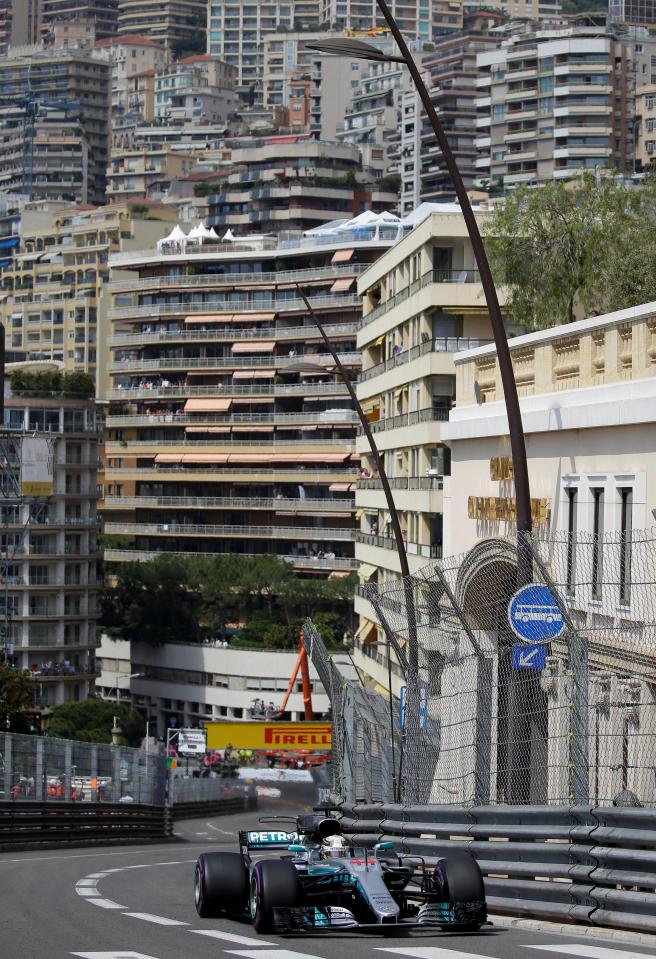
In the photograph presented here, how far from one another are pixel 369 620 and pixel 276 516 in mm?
52126

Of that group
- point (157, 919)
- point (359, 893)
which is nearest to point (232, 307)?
point (157, 919)

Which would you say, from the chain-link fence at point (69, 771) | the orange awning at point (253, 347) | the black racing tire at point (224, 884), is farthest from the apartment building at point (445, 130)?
the black racing tire at point (224, 884)

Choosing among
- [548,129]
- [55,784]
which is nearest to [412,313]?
[55,784]

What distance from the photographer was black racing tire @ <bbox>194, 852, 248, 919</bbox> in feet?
45.1

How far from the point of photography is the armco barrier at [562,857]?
39.4 feet

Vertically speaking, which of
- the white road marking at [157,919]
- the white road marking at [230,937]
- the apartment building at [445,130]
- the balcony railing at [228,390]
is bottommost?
the white road marking at [157,919]

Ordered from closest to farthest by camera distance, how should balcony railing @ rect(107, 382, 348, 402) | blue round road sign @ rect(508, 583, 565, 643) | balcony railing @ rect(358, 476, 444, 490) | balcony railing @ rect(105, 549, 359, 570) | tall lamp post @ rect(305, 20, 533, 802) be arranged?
blue round road sign @ rect(508, 583, 565, 643) < tall lamp post @ rect(305, 20, 533, 802) < balcony railing @ rect(358, 476, 444, 490) < balcony railing @ rect(105, 549, 359, 570) < balcony railing @ rect(107, 382, 348, 402)

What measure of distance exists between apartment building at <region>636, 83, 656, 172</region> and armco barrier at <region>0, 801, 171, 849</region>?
117m

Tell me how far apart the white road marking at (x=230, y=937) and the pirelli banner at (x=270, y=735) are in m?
46.9

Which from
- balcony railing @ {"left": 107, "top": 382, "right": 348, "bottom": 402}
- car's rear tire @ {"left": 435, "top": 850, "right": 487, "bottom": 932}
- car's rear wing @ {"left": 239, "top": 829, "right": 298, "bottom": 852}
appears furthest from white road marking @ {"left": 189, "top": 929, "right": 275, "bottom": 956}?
balcony railing @ {"left": 107, "top": 382, "right": 348, "bottom": 402}

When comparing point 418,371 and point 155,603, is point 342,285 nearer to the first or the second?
point 155,603

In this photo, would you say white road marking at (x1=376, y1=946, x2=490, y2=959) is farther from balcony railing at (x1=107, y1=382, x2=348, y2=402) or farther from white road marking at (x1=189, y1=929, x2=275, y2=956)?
balcony railing at (x1=107, y1=382, x2=348, y2=402)

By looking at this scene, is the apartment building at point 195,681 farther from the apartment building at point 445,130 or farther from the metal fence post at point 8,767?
the apartment building at point 445,130

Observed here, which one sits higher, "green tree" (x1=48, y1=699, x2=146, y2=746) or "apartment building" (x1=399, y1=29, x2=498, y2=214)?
"apartment building" (x1=399, y1=29, x2=498, y2=214)
